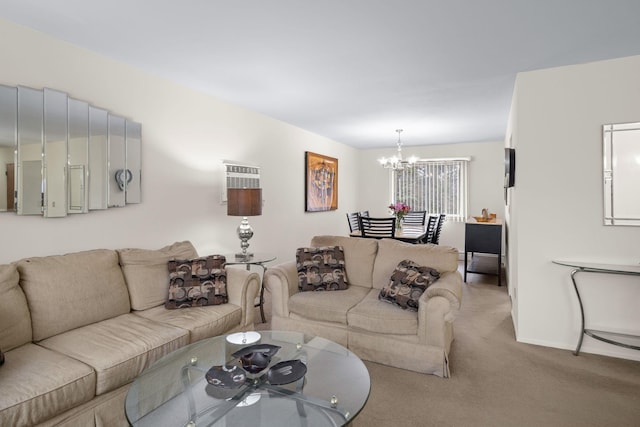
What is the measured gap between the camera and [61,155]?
248cm

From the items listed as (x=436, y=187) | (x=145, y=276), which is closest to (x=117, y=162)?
(x=145, y=276)

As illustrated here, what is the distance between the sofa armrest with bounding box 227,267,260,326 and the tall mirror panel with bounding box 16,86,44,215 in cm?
140

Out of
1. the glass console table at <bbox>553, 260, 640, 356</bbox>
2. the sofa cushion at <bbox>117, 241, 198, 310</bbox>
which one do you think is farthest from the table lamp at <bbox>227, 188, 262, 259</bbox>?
the glass console table at <bbox>553, 260, 640, 356</bbox>

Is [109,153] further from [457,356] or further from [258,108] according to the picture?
[457,356]

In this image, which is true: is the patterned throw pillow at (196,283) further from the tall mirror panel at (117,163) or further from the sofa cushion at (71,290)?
the tall mirror panel at (117,163)

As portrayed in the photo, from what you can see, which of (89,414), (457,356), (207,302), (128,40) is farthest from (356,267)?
(128,40)

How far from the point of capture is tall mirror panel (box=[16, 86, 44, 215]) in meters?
2.27

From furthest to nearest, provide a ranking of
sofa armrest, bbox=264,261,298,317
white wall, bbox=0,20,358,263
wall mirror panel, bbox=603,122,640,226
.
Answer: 1. sofa armrest, bbox=264,261,298,317
2. wall mirror panel, bbox=603,122,640,226
3. white wall, bbox=0,20,358,263

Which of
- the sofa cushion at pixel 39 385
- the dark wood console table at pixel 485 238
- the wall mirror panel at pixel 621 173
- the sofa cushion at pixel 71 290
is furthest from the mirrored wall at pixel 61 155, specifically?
the dark wood console table at pixel 485 238

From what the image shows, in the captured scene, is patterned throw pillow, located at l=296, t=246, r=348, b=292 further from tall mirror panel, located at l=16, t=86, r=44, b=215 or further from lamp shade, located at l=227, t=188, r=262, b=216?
tall mirror panel, located at l=16, t=86, r=44, b=215

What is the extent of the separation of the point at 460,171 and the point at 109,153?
6.17 meters

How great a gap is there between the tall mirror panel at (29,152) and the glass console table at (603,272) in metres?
3.90

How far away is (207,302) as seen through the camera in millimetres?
2730

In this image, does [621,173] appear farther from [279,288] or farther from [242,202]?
[242,202]
